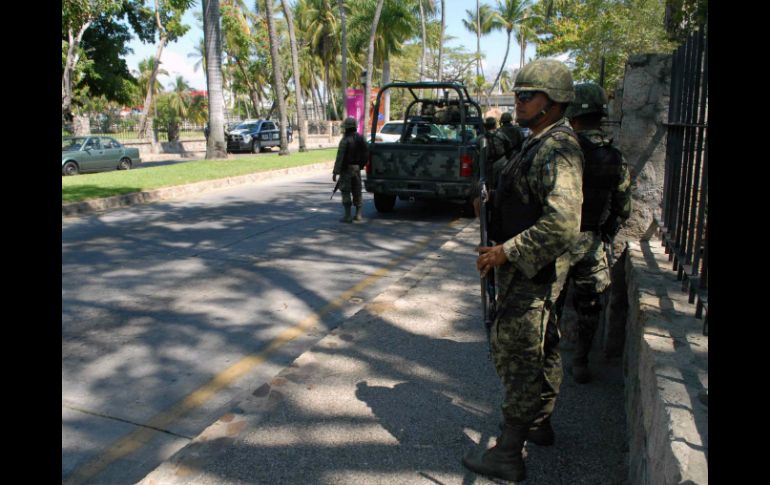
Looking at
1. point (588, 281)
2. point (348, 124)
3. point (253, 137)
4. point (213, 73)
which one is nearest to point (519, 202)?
point (588, 281)

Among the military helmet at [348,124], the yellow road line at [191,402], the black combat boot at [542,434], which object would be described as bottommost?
the yellow road line at [191,402]

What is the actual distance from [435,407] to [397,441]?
1.39 ft

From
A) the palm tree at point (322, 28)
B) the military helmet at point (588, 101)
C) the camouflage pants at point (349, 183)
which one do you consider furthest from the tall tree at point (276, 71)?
the palm tree at point (322, 28)

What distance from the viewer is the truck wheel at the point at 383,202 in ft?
35.4

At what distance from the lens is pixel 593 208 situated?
3605 millimetres

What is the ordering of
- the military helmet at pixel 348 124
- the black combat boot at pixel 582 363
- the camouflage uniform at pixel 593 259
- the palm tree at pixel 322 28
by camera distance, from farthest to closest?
the palm tree at pixel 322 28 → the military helmet at pixel 348 124 → the black combat boot at pixel 582 363 → the camouflage uniform at pixel 593 259

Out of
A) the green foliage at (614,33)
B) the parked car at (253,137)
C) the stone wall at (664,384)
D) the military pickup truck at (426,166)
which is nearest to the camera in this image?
the stone wall at (664,384)

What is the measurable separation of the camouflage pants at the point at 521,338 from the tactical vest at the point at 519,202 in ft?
0.28

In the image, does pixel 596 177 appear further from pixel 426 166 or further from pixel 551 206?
pixel 426 166

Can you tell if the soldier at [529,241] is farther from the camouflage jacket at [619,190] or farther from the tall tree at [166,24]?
the tall tree at [166,24]

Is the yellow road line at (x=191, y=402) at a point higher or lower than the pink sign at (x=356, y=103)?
lower

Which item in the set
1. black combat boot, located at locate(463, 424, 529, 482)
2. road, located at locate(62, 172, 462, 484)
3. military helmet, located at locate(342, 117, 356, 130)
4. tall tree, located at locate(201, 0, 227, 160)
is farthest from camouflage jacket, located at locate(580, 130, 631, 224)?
tall tree, located at locate(201, 0, 227, 160)
